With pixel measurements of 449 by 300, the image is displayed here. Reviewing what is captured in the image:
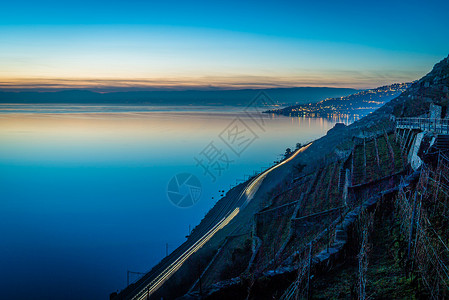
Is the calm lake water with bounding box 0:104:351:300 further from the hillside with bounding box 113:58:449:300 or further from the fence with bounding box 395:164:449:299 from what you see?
the fence with bounding box 395:164:449:299

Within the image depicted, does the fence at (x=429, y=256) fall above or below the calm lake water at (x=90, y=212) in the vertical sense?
above

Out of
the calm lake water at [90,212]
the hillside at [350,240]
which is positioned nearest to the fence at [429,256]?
the hillside at [350,240]

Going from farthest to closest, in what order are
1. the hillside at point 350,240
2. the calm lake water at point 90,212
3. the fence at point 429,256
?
the calm lake water at point 90,212 → the hillside at point 350,240 → the fence at point 429,256

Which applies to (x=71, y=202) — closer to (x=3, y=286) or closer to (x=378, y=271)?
(x=3, y=286)

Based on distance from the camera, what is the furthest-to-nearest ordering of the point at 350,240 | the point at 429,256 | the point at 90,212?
the point at 90,212 < the point at 350,240 < the point at 429,256

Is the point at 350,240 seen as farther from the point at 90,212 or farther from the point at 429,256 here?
the point at 90,212

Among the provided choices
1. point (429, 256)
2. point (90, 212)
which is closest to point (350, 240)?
point (429, 256)

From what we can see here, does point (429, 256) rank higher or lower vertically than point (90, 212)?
higher

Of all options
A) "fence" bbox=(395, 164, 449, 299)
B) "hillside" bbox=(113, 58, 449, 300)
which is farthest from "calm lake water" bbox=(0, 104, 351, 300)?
"fence" bbox=(395, 164, 449, 299)

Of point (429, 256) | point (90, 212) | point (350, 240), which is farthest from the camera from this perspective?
point (90, 212)

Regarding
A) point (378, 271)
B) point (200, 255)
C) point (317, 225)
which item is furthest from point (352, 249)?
point (200, 255)

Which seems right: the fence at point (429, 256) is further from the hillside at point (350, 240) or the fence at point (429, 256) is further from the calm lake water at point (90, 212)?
the calm lake water at point (90, 212)
